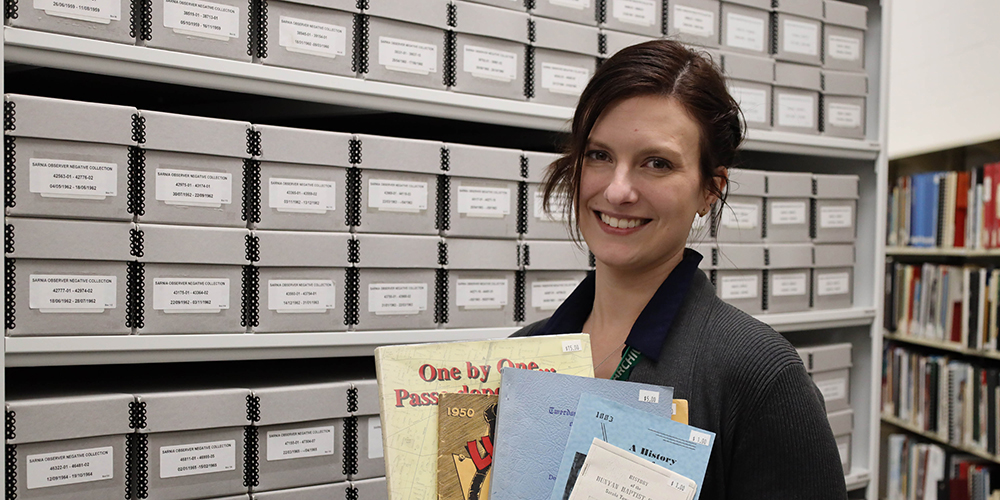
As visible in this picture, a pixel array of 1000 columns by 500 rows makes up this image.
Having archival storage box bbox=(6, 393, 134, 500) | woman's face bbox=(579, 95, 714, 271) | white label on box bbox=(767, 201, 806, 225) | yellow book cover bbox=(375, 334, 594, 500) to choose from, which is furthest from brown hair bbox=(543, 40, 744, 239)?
white label on box bbox=(767, 201, 806, 225)

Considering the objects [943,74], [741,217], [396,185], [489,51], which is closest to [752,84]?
[741,217]

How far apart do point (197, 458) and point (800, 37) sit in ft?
5.44

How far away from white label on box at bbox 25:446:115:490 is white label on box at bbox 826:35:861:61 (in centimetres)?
184

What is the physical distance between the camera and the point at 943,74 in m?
2.99

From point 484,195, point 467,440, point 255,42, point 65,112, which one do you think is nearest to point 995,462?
point 484,195

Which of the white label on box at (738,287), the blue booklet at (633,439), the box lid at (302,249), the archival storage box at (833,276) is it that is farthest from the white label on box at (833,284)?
the blue booklet at (633,439)

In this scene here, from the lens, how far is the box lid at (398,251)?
4.19ft

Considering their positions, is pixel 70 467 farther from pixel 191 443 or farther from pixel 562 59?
pixel 562 59

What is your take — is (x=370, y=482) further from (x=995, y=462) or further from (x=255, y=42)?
(x=995, y=462)

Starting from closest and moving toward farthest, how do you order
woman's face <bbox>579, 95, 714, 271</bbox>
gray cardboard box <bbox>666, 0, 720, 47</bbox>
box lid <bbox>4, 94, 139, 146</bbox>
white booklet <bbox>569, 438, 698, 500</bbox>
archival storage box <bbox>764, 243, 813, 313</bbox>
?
white booklet <bbox>569, 438, 698, 500</bbox> < woman's face <bbox>579, 95, 714, 271</bbox> < box lid <bbox>4, 94, 139, 146</bbox> < gray cardboard box <bbox>666, 0, 720, 47</bbox> < archival storage box <bbox>764, 243, 813, 313</bbox>

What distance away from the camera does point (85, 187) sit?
3.51 feet

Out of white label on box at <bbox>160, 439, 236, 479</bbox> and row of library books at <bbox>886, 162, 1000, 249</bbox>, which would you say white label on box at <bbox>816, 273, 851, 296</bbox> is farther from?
white label on box at <bbox>160, 439, 236, 479</bbox>

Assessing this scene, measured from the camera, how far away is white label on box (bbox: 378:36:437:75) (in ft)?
4.22

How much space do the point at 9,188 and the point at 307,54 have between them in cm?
50
